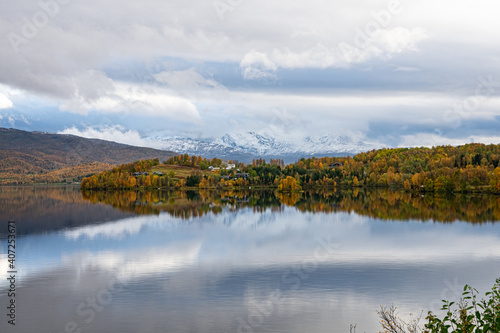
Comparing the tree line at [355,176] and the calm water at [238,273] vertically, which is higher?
the tree line at [355,176]

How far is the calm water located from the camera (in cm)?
2153

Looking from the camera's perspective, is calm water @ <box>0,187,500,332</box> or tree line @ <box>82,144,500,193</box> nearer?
calm water @ <box>0,187,500,332</box>

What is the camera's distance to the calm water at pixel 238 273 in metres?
21.5

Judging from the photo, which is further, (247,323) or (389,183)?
(389,183)

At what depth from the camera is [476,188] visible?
118438 mm

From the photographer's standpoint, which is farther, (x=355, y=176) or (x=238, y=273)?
(x=355, y=176)

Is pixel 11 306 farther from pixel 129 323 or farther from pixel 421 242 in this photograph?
pixel 421 242

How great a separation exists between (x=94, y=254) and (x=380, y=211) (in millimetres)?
50353

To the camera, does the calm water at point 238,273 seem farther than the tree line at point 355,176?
No

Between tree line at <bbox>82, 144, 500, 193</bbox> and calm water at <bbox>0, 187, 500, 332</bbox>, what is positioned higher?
tree line at <bbox>82, 144, 500, 193</bbox>

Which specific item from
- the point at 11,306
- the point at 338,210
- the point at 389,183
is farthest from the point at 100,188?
the point at 11,306

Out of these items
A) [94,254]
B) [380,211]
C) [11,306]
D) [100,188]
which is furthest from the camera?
[100,188]

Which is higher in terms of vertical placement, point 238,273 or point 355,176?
point 355,176

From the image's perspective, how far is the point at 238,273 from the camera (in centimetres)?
3036
